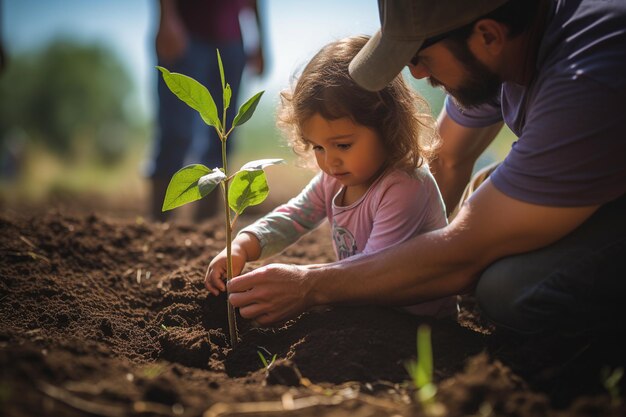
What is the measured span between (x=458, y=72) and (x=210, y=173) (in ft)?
3.00

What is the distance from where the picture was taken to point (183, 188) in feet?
6.40

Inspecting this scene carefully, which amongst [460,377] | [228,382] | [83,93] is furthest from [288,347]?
[83,93]

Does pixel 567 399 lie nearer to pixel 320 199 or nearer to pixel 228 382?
pixel 228 382

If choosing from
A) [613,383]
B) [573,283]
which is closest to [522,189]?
[573,283]

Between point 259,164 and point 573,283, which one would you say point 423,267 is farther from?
point 259,164

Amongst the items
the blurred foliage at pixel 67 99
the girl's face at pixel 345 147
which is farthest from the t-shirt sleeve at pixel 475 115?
the blurred foliage at pixel 67 99

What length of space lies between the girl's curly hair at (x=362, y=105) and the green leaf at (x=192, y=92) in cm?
43

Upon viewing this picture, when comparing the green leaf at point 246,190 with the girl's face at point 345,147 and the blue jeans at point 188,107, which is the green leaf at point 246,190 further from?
the blue jeans at point 188,107

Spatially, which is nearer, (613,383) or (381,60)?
(613,383)

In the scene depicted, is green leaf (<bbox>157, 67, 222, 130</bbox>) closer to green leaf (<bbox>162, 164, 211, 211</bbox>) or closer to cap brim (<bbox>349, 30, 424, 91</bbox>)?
green leaf (<bbox>162, 164, 211, 211</bbox>)

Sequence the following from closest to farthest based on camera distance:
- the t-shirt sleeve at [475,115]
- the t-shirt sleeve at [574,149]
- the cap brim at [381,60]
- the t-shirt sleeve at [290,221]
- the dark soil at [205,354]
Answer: the dark soil at [205,354], the t-shirt sleeve at [574,149], the cap brim at [381,60], the t-shirt sleeve at [290,221], the t-shirt sleeve at [475,115]

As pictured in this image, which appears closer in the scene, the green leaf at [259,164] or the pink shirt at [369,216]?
the green leaf at [259,164]

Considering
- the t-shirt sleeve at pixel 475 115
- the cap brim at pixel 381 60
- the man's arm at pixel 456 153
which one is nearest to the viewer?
the cap brim at pixel 381 60

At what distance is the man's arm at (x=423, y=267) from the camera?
Answer: 1.92 meters
